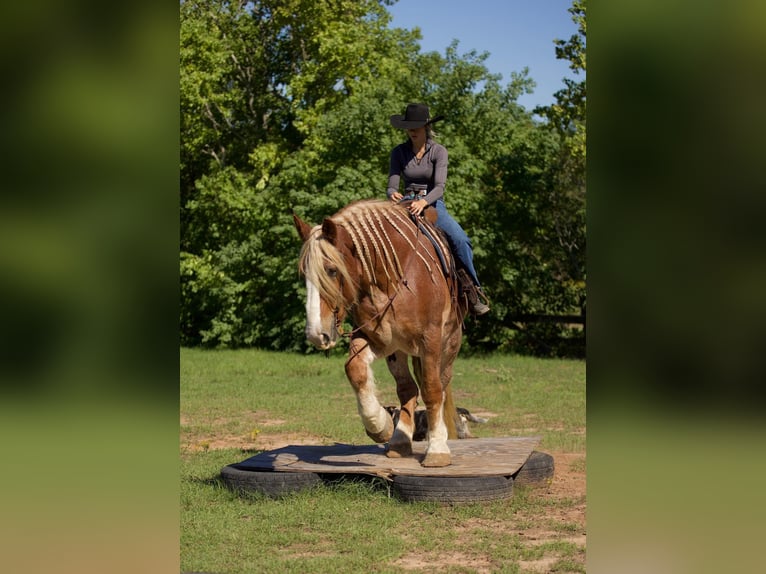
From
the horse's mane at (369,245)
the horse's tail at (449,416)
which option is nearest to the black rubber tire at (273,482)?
the horse's mane at (369,245)

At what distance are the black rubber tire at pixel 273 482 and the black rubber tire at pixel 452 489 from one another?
0.79 metres

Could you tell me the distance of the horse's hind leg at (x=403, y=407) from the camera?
24.0 ft

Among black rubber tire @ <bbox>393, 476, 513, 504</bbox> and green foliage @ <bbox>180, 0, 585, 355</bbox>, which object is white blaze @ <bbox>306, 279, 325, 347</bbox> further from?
green foliage @ <bbox>180, 0, 585, 355</bbox>

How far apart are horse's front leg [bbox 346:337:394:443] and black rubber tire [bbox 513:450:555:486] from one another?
125 cm

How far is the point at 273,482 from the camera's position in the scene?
6.76 m

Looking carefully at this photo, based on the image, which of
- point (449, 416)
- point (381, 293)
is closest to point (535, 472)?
point (449, 416)

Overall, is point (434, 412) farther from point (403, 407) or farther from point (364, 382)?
point (364, 382)

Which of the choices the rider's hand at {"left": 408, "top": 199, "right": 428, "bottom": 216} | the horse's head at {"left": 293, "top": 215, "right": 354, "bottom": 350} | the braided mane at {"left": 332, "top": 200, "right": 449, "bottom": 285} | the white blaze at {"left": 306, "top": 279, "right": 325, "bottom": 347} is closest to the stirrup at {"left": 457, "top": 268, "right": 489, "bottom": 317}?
the braided mane at {"left": 332, "top": 200, "right": 449, "bottom": 285}

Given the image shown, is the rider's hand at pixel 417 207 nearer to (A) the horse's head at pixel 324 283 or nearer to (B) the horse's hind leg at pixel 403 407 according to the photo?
(A) the horse's head at pixel 324 283
